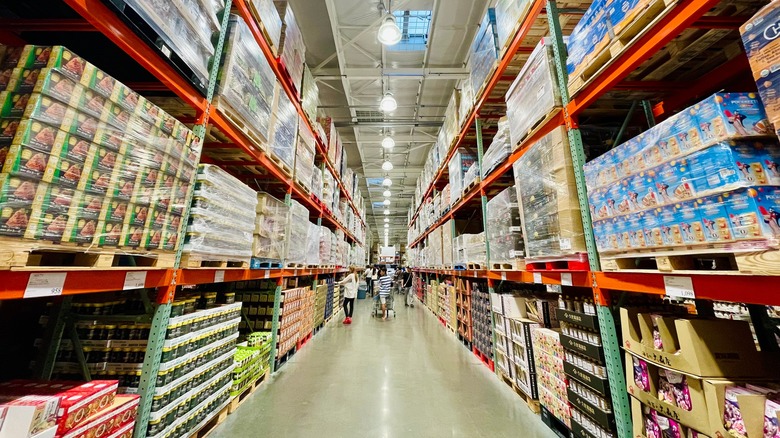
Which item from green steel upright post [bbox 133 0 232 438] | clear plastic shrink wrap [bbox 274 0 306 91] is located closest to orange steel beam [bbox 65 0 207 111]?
green steel upright post [bbox 133 0 232 438]

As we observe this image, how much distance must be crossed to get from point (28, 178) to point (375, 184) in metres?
16.5

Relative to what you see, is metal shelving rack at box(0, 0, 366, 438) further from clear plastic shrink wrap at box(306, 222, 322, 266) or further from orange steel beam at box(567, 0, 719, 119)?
orange steel beam at box(567, 0, 719, 119)

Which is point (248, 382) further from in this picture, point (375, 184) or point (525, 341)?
point (375, 184)

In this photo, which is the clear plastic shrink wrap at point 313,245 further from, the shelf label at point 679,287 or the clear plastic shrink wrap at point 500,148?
the shelf label at point 679,287

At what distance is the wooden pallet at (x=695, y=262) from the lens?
4.15 ft

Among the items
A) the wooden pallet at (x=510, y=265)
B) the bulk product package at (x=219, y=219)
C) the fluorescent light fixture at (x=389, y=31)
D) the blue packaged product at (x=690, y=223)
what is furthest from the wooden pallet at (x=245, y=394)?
the fluorescent light fixture at (x=389, y=31)

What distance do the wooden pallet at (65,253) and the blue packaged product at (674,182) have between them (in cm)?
339

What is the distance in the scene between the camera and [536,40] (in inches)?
135

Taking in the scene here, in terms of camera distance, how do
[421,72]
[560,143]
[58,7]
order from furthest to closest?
[421,72] → [560,143] → [58,7]

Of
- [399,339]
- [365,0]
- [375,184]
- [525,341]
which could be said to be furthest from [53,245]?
[375,184]

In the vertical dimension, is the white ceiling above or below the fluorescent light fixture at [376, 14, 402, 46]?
above

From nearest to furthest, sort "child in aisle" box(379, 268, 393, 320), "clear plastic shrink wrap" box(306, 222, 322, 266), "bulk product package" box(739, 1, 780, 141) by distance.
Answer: "bulk product package" box(739, 1, 780, 141) < "clear plastic shrink wrap" box(306, 222, 322, 266) < "child in aisle" box(379, 268, 393, 320)

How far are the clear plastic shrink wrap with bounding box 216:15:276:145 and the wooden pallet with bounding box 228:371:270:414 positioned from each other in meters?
3.22

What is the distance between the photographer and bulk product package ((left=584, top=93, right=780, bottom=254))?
1.34 metres
